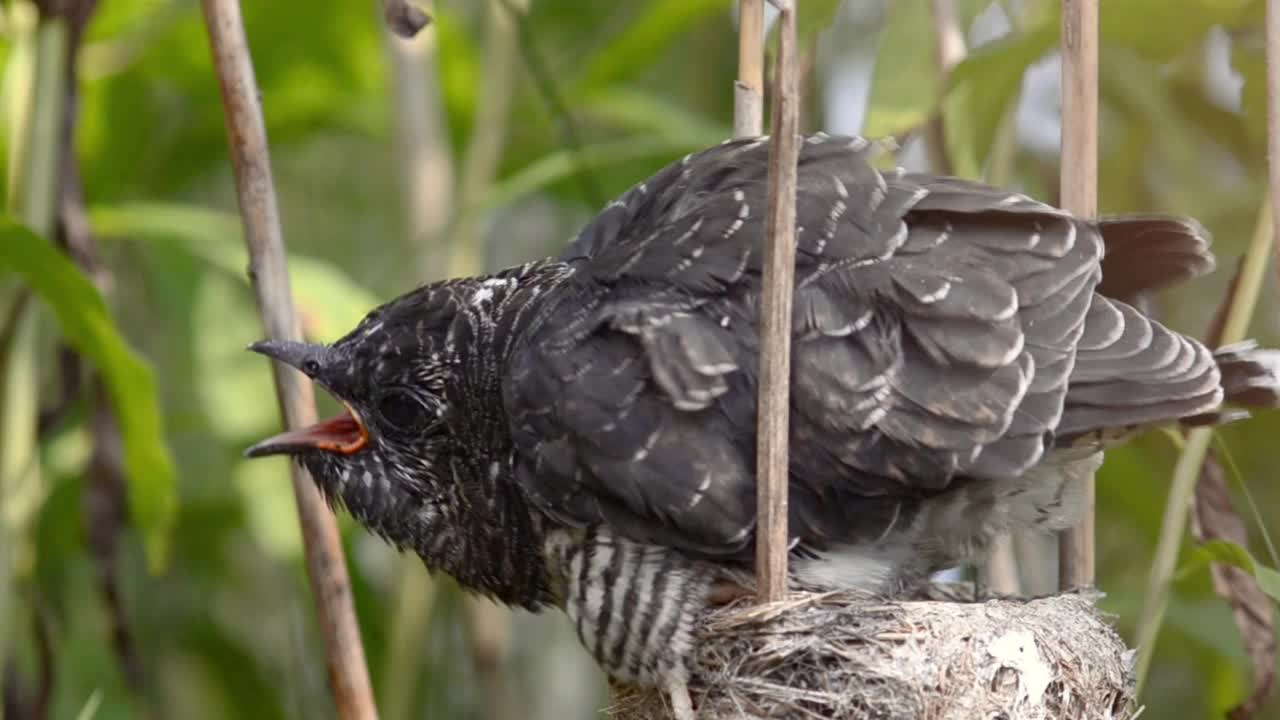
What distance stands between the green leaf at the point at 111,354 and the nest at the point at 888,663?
2.28 ft

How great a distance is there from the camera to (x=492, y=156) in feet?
8.27

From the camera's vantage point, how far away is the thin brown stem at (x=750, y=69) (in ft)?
4.81

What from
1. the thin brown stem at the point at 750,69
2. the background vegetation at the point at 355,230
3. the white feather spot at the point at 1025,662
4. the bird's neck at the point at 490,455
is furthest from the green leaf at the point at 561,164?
the white feather spot at the point at 1025,662

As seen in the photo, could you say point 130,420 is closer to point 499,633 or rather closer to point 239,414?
point 239,414

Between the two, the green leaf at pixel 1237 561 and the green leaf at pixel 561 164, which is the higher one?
the green leaf at pixel 561 164

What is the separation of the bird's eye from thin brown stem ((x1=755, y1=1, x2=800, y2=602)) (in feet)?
1.75

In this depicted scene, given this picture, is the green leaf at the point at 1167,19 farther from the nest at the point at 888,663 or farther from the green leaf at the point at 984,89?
the nest at the point at 888,663

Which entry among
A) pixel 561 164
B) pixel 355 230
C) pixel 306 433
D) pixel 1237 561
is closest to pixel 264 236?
pixel 306 433

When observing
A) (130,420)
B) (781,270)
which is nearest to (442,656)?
(130,420)

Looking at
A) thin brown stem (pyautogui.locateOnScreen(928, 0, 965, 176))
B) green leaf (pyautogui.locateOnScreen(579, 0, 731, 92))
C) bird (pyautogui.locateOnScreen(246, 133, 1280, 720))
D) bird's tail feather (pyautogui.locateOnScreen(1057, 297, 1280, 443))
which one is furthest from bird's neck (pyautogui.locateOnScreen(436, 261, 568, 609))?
green leaf (pyautogui.locateOnScreen(579, 0, 731, 92))

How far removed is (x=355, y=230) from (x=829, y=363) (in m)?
1.69

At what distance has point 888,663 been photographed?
148 centimetres

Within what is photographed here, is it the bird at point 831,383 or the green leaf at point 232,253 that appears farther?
the green leaf at point 232,253

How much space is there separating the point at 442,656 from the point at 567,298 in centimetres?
141
